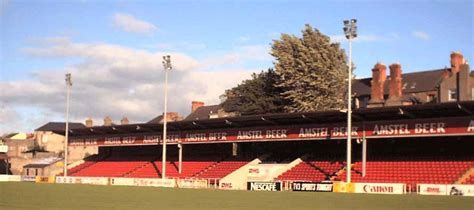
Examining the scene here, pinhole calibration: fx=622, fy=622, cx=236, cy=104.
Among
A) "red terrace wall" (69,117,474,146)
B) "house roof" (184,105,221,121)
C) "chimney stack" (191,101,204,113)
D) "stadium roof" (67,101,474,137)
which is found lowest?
"red terrace wall" (69,117,474,146)

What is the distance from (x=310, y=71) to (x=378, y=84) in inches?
444

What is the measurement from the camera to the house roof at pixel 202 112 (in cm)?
12036

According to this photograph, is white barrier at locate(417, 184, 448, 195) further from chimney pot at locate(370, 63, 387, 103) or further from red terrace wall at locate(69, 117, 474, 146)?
chimney pot at locate(370, 63, 387, 103)

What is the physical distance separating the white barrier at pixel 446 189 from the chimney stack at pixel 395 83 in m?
43.8

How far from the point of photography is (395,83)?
84.3 m

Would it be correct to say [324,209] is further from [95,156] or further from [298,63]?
[95,156]

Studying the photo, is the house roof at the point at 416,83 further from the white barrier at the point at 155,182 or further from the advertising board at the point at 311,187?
the advertising board at the point at 311,187

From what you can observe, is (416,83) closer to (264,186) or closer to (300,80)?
(300,80)

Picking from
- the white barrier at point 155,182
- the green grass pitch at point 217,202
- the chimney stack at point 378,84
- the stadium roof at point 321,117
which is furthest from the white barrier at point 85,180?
the chimney stack at point 378,84

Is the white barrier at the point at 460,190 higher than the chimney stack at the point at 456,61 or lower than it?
lower

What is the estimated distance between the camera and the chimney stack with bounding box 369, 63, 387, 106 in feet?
275

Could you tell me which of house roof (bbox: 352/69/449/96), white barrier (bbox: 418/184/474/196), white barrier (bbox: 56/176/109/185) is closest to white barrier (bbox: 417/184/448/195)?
white barrier (bbox: 418/184/474/196)

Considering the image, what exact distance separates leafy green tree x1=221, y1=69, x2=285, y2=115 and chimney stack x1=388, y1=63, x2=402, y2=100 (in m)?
14.9

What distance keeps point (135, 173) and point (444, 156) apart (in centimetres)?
3498
